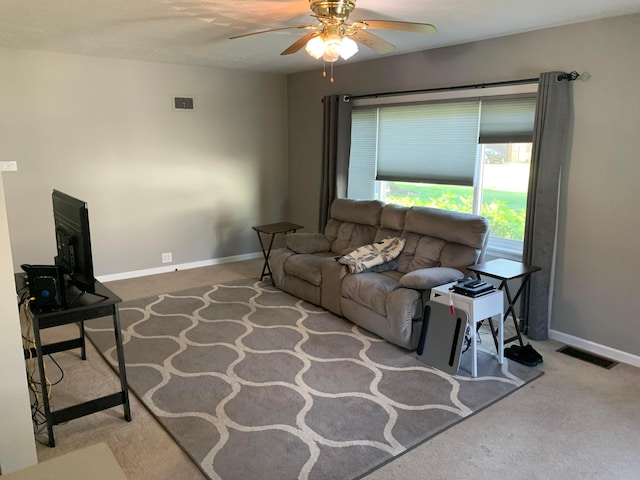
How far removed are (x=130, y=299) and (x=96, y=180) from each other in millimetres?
1376

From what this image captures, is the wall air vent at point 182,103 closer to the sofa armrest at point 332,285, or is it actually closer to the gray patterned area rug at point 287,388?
the gray patterned area rug at point 287,388

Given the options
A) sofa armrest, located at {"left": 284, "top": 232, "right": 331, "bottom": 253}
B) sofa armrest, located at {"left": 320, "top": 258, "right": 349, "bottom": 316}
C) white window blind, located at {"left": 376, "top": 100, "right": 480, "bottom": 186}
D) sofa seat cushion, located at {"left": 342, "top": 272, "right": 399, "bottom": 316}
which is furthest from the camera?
sofa armrest, located at {"left": 284, "top": 232, "right": 331, "bottom": 253}

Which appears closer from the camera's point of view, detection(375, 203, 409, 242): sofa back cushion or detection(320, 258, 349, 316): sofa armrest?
detection(320, 258, 349, 316): sofa armrest

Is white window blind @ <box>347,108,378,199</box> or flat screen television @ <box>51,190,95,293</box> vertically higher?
white window blind @ <box>347,108,378,199</box>

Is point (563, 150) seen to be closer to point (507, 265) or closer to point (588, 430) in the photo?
point (507, 265)

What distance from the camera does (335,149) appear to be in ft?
17.8

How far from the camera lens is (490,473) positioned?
2275 mm

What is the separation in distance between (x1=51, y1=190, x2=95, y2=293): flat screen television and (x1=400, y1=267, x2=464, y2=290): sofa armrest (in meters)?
2.14

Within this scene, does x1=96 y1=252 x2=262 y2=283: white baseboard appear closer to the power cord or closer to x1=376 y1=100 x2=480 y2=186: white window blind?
the power cord

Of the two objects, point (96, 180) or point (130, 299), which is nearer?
point (130, 299)

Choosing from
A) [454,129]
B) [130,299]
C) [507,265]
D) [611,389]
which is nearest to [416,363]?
[507,265]

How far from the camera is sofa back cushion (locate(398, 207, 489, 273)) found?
3.78 m

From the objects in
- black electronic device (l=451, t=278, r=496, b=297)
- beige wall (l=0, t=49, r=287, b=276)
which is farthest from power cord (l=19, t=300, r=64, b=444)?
black electronic device (l=451, t=278, r=496, b=297)

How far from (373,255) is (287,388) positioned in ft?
5.07
